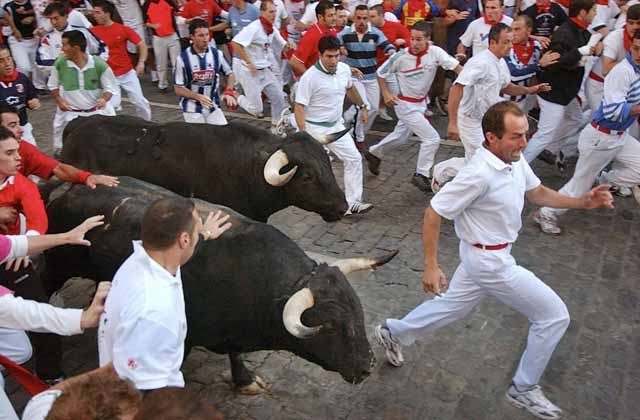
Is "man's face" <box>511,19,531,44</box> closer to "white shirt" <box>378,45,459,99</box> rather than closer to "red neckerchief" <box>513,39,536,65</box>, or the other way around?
"red neckerchief" <box>513,39,536,65</box>

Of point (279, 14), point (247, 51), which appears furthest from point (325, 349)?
point (279, 14)

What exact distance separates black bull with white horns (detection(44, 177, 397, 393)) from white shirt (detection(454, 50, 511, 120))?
144 inches

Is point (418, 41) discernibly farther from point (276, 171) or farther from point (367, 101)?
point (276, 171)

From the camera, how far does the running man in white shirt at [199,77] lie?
27.2 ft

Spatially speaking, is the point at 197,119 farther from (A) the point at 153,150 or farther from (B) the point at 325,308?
(B) the point at 325,308

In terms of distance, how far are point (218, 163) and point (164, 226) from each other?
3.40 m

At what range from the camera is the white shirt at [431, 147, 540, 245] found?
4602 mm

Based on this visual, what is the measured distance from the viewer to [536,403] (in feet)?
16.2

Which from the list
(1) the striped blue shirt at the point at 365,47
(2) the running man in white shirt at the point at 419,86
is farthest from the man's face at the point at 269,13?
(2) the running man in white shirt at the point at 419,86

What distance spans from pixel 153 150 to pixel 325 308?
3235 millimetres

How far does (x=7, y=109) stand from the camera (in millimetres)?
5836

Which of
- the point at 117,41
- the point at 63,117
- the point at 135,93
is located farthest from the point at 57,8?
the point at 63,117

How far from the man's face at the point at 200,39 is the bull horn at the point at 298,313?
4.77 m

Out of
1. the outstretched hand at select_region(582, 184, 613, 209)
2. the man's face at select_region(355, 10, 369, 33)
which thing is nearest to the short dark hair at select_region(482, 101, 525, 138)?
the outstretched hand at select_region(582, 184, 613, 209)
